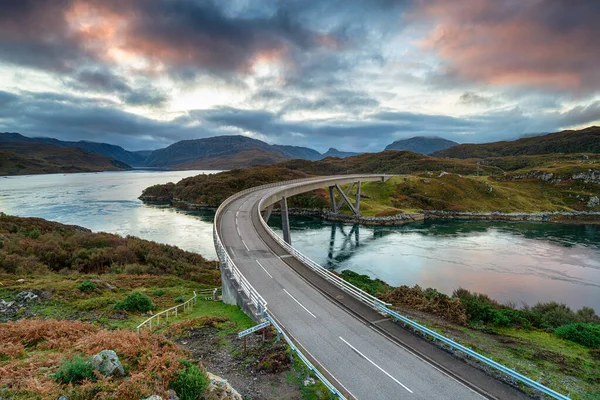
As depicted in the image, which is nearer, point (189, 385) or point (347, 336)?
point (189, 385)

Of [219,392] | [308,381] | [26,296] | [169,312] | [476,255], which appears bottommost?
[476,255]

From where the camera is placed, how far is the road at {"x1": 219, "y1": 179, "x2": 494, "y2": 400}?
12055mm

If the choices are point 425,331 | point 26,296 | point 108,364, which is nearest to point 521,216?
point 425,331

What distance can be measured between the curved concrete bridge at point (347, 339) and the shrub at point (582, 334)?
390 inches

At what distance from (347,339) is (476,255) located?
141 ft

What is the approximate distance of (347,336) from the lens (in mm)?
15883

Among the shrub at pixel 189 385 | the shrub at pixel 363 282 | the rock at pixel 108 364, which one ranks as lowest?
the shrub at pixel 363 282

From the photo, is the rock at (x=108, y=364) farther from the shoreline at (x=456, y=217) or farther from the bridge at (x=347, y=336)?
the shoreline at (x=456, y=217)

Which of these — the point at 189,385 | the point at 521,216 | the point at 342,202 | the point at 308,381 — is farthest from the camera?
the point at 342,202

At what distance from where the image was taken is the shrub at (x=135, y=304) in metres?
20.2

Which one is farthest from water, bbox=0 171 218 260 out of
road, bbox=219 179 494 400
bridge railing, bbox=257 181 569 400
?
bridge railing, bbox=257 181 569 400

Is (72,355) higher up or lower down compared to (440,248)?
higher up

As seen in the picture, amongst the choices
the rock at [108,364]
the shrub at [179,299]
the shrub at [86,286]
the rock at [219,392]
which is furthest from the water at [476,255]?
the rock at [108,364]

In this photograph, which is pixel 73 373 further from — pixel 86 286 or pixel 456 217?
pixel 456 217
